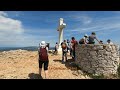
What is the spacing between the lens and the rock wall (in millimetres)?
12195

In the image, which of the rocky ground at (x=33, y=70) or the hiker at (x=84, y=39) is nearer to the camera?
the rocky ground at (x=33, y=70)

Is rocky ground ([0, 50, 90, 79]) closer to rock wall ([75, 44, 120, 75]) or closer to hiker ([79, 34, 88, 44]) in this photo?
rock wall ([75, 44, 120, 75])

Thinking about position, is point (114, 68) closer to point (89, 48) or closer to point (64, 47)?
point (89, 48)

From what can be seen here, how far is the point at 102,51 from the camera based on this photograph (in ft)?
39.9

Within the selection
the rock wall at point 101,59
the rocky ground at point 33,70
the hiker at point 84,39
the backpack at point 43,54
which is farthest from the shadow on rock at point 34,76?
the hiker at point 84,39

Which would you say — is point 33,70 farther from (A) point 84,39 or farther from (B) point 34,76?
(A) point 84,39

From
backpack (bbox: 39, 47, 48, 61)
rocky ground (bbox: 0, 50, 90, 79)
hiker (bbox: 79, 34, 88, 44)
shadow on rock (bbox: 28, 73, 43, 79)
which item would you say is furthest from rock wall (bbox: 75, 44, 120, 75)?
backpack (bbox: 39, 47, 48, 61)

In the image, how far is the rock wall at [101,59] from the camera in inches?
480

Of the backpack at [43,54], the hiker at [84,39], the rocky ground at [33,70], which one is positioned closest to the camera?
the backpack at [43,54]

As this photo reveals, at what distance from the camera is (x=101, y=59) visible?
40.0 ft

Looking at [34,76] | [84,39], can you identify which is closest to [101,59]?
[84,39]

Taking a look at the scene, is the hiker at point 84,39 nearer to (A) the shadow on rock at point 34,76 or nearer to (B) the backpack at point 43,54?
(A) the shadow on rock at point 34,76
